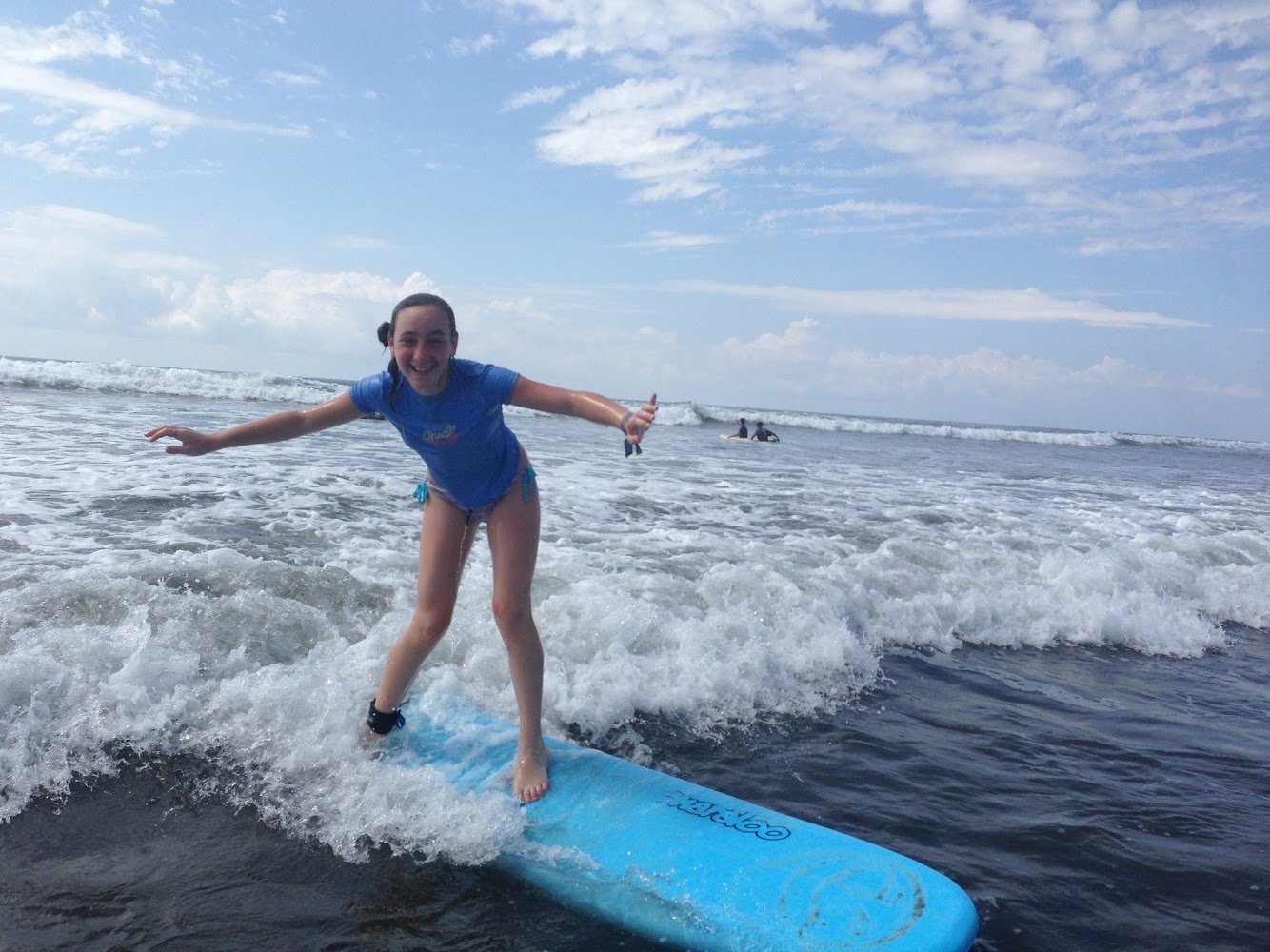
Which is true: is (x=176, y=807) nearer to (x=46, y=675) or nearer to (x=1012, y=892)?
(x=46, y=675)

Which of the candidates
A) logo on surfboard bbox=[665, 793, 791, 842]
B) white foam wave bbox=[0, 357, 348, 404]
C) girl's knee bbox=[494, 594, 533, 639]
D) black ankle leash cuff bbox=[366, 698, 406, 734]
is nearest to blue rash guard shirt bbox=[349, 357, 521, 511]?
girl's knee bbox=[494, 594, 533, 639]

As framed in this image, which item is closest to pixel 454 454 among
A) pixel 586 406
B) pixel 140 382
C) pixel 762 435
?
pixel 586 406

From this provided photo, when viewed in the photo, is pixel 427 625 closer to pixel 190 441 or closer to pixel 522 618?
pixel 522 618

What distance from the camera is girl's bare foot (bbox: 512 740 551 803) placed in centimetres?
342

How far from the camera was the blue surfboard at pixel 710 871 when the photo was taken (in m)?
2.68

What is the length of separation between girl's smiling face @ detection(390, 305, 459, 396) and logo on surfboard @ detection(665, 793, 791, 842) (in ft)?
6.00

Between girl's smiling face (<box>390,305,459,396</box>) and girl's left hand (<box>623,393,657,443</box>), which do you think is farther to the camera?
girl's smiling face (<box>390,305,459,396</box>)

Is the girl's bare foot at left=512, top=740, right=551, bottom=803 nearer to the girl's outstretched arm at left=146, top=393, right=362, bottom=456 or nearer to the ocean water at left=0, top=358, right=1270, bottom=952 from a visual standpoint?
the ocean water at left=0, top=358, right=1270, bottom=952

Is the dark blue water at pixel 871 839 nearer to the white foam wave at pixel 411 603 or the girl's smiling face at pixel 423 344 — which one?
the white foam wave at pixel 411 603

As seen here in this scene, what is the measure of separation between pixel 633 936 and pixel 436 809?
0.93 metres

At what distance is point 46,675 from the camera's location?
3.84 m

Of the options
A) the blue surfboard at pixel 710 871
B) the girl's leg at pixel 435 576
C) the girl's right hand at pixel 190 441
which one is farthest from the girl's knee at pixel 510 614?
the girl's right hand at pixel 190 441

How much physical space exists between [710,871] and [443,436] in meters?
1.84

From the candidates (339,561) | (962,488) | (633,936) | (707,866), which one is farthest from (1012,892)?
(962,488)
